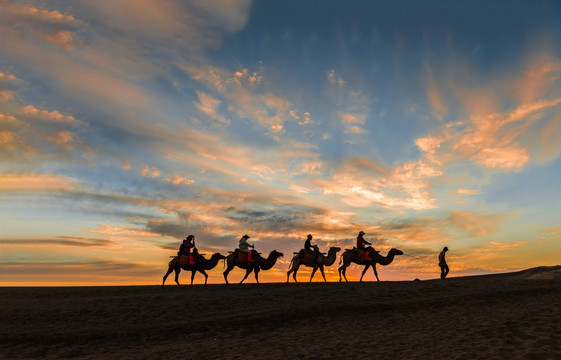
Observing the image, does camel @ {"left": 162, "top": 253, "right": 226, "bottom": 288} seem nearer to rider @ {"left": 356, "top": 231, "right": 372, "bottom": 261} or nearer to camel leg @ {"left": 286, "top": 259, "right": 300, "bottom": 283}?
camel leg @ {"left": 286, "top": 259, "right": 300, "bottom": 283}

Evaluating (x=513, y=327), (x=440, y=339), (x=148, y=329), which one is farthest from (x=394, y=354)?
(x=148, y=329)

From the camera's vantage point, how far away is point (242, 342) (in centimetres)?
1258

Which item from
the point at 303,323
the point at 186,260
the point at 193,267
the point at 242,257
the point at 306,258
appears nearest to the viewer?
the point at 303,323

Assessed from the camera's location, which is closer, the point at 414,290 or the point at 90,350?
the point at 90,350

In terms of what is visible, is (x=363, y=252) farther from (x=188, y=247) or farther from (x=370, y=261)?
(x=188, y=247)

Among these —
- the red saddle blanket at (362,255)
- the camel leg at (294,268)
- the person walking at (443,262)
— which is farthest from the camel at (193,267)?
the person walking at (443,262)

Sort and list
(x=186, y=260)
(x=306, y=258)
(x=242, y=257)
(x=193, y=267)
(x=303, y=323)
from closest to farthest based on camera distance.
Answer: (x=303, y=323), (x=186, y=260), (x=193, y=267), (x=242, y=257), (x=306, y=258)

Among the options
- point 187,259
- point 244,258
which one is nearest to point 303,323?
point 244,258

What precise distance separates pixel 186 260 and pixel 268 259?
5.09m

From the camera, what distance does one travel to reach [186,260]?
78.6ft

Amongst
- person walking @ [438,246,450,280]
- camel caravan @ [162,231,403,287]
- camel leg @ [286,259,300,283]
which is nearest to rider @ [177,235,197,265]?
camel caravan @ [162,231,403,287]

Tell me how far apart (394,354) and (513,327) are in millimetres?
4198

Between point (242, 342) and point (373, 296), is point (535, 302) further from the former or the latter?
point (242, 342)

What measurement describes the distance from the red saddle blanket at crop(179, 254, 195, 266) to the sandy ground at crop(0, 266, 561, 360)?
282cm
